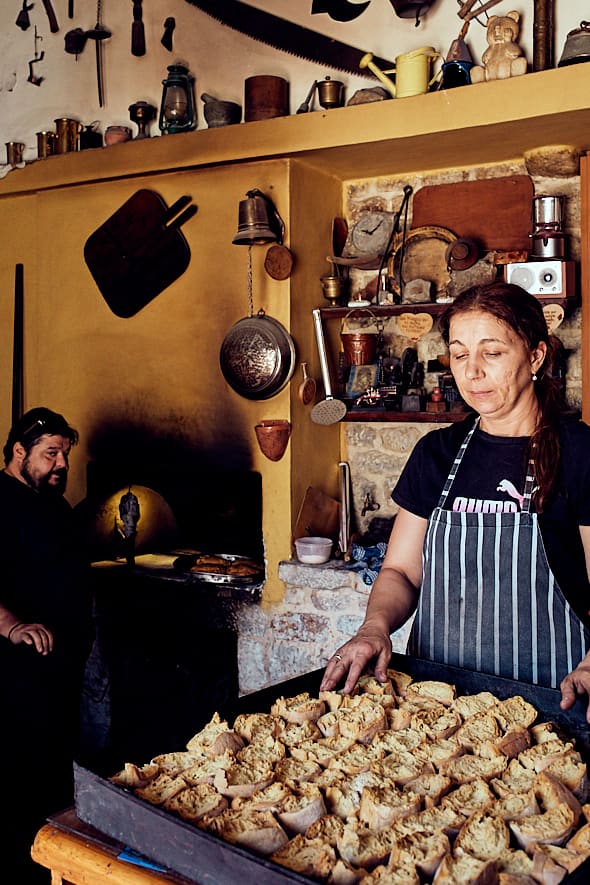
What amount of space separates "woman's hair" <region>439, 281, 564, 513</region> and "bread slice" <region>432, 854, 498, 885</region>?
1108 millimetres

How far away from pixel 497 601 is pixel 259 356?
2.35 metres

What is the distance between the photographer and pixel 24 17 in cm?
531

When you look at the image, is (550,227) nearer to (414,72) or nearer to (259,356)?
(414,72)

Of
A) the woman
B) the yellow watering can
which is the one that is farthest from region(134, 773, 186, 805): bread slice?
the yellow watering can

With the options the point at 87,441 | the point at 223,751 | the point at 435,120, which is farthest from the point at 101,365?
the point at 223,751

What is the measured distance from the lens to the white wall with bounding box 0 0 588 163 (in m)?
4.11

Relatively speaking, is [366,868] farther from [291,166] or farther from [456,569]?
[291,166]

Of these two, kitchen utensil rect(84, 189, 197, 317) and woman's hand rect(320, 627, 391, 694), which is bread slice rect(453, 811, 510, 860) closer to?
woman's hand rect(320, 627, 391, 694)

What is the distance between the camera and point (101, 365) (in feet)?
16.5

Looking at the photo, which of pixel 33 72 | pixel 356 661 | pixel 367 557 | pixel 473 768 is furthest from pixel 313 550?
pixel 33 72

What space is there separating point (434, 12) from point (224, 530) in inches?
107

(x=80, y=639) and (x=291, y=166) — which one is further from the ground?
(x=291, y=166)

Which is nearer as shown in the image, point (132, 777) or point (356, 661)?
point (132, 777)

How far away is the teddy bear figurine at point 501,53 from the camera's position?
12.3ft
